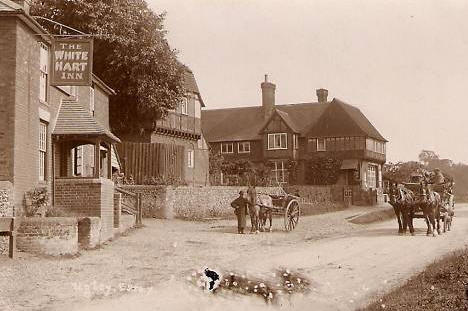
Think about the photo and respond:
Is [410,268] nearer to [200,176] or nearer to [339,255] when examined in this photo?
[339,255]

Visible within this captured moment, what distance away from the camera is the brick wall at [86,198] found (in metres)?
19.0

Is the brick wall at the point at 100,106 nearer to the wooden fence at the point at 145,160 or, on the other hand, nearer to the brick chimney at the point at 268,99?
the wooden fence at the point at 145,160

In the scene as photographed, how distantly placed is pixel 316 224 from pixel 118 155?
12489 mm

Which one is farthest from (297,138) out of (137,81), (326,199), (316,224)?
(316,224)

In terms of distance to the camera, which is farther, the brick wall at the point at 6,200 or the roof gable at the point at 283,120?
the roof gable at the point at 283,120

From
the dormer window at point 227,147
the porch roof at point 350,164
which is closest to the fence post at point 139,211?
the porch roof at point 350,164

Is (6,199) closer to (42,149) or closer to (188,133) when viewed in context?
(42,149)

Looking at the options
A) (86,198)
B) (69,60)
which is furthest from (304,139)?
(69,60)

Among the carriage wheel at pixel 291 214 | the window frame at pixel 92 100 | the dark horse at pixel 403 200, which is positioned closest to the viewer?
the dark horse at pixel 403 200

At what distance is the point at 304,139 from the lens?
61.3 metres

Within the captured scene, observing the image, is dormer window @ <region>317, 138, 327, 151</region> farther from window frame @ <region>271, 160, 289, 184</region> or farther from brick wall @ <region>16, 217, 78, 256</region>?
brick wall @ <region>16, 217, 78, 256</region>

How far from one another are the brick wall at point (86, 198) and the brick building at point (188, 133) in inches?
822

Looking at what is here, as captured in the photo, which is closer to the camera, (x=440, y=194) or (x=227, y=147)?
(x=440, y=194)

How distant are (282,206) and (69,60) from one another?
10.9m
